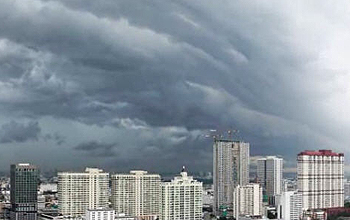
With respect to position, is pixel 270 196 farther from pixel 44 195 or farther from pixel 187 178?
pixel 44 195

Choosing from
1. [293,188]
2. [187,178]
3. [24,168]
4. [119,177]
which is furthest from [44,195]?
[293,188]

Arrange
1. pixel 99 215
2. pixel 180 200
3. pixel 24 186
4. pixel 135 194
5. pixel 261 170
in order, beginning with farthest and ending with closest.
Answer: pixel 261 170, pixel 24 186, pixel 135 194, pixel 180 200, pixel 99 215

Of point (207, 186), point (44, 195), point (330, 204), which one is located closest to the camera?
point (330, 204)

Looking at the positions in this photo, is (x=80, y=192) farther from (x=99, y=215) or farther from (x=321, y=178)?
(x=321, y=178)

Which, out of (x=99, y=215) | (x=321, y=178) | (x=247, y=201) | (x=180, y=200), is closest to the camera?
(x=99, y=215)

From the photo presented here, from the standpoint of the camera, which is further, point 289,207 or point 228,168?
point 228,168

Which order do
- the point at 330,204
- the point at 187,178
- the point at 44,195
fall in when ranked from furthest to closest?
the point at 44,195, the point at 330,204, the point at 187,178

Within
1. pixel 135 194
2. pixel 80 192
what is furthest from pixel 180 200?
pixel 80 192
